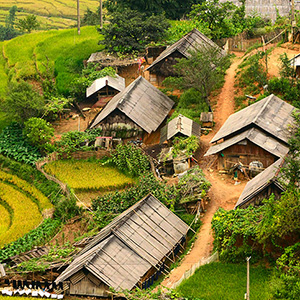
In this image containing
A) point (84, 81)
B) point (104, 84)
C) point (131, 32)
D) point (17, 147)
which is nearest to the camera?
point (17, 147)

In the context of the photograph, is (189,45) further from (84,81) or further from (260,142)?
(260,142)

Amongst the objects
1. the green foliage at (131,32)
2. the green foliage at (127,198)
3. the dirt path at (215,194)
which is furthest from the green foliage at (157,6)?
the green foliage at (127,198)

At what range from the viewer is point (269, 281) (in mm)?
27984

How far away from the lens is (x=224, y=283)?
2864 cm

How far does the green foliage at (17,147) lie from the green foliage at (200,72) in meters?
11.1

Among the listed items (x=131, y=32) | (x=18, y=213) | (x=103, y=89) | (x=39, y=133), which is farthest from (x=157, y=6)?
(x=18, y=213)

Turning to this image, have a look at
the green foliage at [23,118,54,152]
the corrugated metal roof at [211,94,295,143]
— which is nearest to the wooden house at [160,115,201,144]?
the corrugated metal roof at [211,94,295,143]

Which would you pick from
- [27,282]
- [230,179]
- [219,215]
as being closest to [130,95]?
[230,179]

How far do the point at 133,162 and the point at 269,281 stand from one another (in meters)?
15.3

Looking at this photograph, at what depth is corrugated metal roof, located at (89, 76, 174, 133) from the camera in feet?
146

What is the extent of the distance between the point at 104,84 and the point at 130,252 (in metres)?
22.7

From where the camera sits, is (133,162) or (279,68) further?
(279,68)

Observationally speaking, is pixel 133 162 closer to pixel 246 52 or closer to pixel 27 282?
pixel 27 282

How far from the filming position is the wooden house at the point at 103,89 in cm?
5106
